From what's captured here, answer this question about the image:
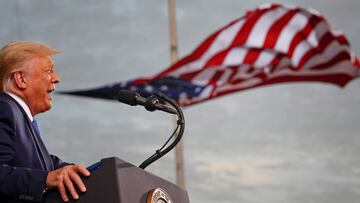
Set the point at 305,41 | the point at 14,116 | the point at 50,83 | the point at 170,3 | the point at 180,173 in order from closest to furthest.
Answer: the point at 14,116, the point at 50,83, the point at 305,41, the point at 180,173, the point at 170,3

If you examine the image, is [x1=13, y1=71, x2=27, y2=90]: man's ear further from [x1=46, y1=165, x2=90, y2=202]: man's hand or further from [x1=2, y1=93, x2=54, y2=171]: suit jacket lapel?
[x1=46, y1=165, x2=90, y2=202]: man's hand

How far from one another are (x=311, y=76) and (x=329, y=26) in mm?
1268

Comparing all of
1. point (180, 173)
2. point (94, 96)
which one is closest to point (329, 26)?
point (180, 173)

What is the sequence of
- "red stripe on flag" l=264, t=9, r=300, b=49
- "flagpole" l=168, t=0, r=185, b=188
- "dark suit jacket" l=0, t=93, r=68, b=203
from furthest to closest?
1. "flagpole" l=168, t=0, r=185, b=188
2. "red stripe on flag" l=264, t=9, r=300, b=49
3. "dark suit jacket" l=0, t=93, r=68, b=203

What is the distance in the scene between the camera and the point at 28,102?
263 centimetres

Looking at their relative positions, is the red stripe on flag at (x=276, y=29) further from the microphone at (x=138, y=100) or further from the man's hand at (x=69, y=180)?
the man's hand at (x=69, y=180)

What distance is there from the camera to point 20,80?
2.62 m

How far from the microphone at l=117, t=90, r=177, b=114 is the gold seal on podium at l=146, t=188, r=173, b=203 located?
33 centimetres

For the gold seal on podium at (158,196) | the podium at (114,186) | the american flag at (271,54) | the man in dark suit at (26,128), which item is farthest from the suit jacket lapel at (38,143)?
the american flag at (271,54)

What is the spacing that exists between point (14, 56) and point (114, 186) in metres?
0.74

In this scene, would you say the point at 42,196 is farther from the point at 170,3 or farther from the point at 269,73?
the point at 170,3

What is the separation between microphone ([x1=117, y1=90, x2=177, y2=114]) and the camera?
2590 mm

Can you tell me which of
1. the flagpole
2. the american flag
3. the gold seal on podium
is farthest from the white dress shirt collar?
the flagpole

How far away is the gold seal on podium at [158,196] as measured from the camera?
2355mm
